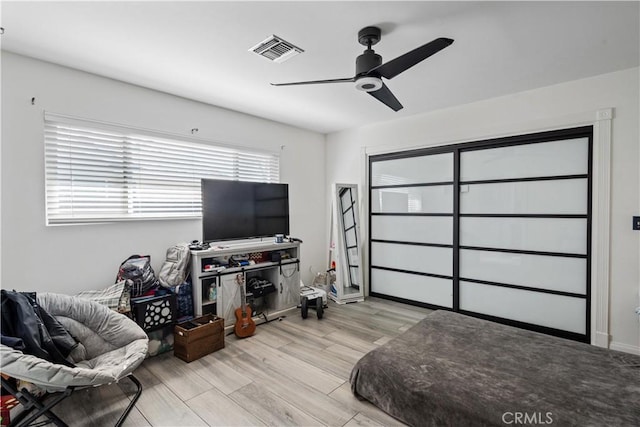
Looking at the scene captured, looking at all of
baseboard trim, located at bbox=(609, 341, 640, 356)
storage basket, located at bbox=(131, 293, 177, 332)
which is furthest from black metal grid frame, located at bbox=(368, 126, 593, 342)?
storage basket, located at bbox=(131, 293, 177, 332)

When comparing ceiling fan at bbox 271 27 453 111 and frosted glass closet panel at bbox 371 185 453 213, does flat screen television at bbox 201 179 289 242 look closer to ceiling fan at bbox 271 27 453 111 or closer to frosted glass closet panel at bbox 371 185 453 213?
frosted glass closet panel at bbox 371 185 453 213

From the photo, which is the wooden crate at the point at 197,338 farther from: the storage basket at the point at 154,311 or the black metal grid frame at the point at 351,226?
the black metal grid frame at the point at 351,226

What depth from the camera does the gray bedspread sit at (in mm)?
1448

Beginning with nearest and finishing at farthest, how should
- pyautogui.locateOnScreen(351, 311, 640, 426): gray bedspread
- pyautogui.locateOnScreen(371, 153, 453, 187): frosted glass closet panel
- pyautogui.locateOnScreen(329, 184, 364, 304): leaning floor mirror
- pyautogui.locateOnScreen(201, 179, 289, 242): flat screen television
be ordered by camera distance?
pyautogui.locateOnScreen(351, 311, 640, 426): gray bedspread → pyautogui.locateOnScreen(201, 179, 289, 242): flat screen television → pyautogui.locateOnScreen(371, 153, 453, 187): frosted glass closet panel → pyautogui.locateOnScreen(329, 184, 364, 304): leaning floor mirror

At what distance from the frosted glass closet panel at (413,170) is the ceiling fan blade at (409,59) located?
2132 millimetres

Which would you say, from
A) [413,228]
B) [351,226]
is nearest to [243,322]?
[351,226]

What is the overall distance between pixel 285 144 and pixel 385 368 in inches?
135

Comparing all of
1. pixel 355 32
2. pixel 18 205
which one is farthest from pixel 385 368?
pixel 18 205

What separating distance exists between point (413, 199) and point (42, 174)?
13.1 ft

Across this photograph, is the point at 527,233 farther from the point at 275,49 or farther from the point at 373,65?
the point at 275,49

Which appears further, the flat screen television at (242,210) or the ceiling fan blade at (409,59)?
the flat screen television at (242,210)

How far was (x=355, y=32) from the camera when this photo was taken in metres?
2.12

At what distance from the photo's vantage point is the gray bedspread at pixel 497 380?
1448 millimetres

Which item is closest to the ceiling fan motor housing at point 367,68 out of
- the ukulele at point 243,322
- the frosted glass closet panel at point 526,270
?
the ukulele at point 243,322
